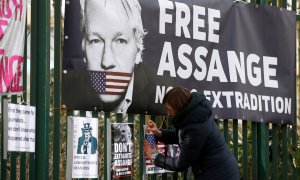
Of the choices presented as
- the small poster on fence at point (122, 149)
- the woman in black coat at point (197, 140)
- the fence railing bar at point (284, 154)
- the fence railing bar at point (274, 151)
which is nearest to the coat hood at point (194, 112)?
the woman in black coat at point (197, 140)

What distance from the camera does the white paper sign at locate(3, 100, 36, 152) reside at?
6430mm

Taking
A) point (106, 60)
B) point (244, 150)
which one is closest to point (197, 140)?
point (106, 60)

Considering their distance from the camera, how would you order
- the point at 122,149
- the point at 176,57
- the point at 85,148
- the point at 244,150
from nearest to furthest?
the point at 85,148
the point at 122,149
the point at 176,57
the point at 244,150

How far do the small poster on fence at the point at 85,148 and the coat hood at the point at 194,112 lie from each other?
698mm

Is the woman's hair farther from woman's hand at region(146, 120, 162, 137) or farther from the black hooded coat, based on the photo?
woman's hand at region(146, 120, 162, 137)

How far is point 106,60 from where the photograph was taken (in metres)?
7.39

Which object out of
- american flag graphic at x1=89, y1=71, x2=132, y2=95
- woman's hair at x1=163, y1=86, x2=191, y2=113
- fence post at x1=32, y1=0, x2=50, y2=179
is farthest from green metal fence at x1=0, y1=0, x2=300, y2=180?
woman's hair at x1=163, y1=86, x2=191, y2=113

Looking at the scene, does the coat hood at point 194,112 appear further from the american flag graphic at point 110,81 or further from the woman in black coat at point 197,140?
the american flag graphic at point 110,81

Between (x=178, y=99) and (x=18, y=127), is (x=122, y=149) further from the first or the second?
Answer: (x=18, y=127)

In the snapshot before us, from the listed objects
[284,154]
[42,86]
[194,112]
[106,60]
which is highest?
[106,60]

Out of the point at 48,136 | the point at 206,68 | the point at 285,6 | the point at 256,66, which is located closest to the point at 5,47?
the point at 48,136

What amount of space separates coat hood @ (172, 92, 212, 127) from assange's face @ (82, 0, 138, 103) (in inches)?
29.5

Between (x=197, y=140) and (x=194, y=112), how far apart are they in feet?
0.74

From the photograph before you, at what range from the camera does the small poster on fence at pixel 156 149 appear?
763 cm
